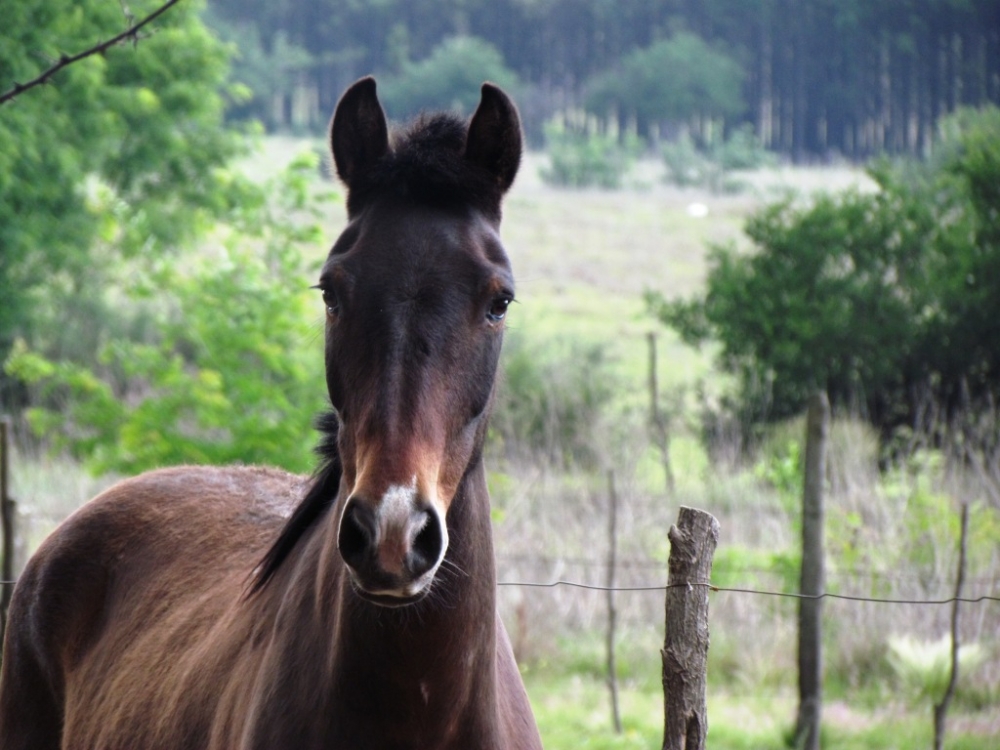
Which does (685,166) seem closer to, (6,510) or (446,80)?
(446,80)

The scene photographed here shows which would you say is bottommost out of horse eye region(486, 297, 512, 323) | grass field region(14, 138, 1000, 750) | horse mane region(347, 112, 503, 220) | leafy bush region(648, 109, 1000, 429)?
grass field region(14, 138, 1000, 750)

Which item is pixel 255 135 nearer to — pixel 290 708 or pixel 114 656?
pixel 114 656

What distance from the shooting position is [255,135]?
18031 millimetres

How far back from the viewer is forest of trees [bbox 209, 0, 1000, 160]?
46312 millimetres

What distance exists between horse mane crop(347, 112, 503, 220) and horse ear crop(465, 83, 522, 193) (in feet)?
0.09

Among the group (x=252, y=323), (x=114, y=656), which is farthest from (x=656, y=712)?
(x=114, y=656)

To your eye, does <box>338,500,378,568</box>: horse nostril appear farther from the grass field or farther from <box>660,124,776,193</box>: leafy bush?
<box>660,124,776,193</box>: leafy bush

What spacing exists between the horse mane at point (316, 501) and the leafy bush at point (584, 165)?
48.4 m

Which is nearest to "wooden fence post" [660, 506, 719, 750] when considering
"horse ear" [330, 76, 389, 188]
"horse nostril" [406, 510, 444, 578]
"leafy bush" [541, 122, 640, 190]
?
"horse nostril" [406, 510, 444, 578]

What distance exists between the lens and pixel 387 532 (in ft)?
6.12

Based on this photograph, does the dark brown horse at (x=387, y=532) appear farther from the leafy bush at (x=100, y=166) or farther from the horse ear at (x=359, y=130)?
the leafy bush at (x=100, y=166)

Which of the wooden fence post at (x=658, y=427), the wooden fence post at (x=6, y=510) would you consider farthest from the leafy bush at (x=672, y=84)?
the wooden fence post at (x=6, y=510)

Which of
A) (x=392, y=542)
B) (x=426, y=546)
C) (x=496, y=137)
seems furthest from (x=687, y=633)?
(x=496, y=137)

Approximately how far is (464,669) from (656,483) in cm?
1106
